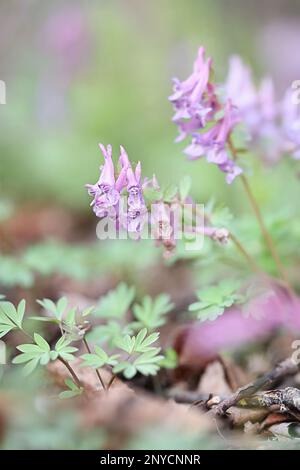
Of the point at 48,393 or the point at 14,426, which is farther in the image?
the point at 48,393

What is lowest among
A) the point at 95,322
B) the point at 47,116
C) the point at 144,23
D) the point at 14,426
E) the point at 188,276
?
the point at 14,426

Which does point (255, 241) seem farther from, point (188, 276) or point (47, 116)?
point (47, 116)

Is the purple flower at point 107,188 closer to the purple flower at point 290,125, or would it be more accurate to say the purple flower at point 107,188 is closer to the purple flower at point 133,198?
the purple flower at point 133,198

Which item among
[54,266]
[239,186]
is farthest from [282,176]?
[54,266]

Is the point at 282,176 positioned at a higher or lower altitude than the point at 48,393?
higher

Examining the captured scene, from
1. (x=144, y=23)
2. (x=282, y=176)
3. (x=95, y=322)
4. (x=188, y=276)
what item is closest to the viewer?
(x=95, y=322)

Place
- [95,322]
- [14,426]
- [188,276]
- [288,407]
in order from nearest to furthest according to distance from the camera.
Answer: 1. [14,426]
2. [288,407]
3. [95,322]
4. [188,276]
